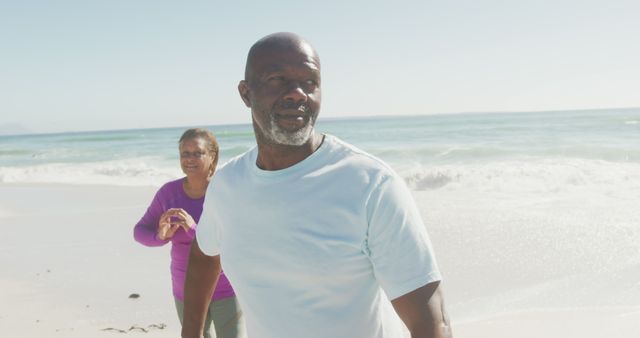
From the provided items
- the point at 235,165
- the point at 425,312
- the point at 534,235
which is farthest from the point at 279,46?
the point at 534,235

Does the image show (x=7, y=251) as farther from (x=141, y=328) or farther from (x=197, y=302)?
(x=197, y=302)

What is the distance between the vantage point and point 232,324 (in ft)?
10.3

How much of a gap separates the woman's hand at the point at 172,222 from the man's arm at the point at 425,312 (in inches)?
76.9

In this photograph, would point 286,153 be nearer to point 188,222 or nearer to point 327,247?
point 327,247

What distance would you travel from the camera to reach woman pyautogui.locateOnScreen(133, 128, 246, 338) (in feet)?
10.1

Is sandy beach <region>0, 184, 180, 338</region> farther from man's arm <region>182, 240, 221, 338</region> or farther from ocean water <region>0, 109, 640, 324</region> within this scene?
man's arm <region>182, 240, 221, 338</region>

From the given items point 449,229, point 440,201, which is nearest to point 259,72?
point 449,229

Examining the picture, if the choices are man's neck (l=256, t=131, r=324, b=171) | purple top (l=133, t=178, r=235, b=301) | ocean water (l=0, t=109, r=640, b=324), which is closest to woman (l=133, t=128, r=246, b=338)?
purple top (l=133, t=178, r=235, b=301)

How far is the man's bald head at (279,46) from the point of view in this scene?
1449 millimetres

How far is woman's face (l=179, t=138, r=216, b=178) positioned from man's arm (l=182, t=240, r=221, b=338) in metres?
1.57

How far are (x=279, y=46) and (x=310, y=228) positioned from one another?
1.59 feet

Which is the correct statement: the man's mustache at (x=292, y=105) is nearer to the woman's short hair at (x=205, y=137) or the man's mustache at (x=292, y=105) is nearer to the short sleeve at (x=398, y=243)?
the short sleeve at (x=398, y=243)

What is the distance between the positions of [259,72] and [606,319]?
14.0 ft

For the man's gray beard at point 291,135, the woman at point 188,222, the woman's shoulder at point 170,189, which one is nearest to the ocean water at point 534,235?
the woman at point 188,222
